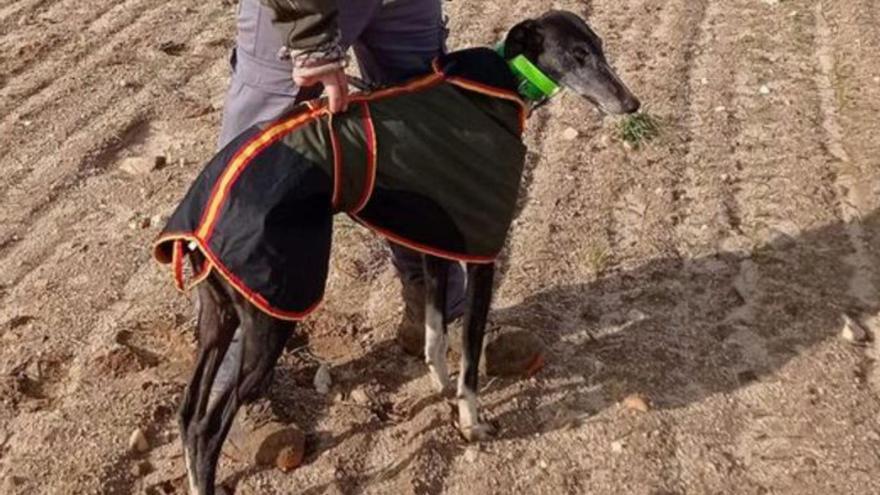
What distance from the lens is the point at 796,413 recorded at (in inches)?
149

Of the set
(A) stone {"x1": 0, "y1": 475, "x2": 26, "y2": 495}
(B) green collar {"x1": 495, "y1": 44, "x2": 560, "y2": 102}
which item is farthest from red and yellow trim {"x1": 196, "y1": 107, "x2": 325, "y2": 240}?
(A) stone {"x1": 0, "y1": 475, "x2": 26, "y2": 495}

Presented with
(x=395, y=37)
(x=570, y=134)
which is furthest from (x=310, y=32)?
(x=570, y=134)

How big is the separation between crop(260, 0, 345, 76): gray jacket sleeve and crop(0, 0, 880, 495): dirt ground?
1297mm

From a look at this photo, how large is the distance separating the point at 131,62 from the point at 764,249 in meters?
3.58

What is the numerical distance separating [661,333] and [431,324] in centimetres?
101

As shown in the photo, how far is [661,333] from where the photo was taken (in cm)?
418

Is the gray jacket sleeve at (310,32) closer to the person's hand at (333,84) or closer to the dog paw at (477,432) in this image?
the person's hand at (333,84)

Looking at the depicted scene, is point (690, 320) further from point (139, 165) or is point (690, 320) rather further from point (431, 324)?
point (139, 165)

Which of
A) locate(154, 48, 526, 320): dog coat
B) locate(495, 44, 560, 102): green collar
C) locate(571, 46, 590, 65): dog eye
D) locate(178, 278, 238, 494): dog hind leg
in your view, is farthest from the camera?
locate(571, 46, 590, 65): dog eye

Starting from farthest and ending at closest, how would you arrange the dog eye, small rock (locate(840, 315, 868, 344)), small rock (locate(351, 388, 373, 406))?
1. small rock (locate(840, 315, 868, 344))
2. small rock (locate(351, 388, 373, 406))
3. the dog eye

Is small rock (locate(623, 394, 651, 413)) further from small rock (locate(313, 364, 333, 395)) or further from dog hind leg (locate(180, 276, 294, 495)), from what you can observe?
dog hind leg (locate(180, 276, 294, 495))

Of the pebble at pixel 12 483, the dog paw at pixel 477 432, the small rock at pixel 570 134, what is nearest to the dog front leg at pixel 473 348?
the dog paw at pixel 477 432

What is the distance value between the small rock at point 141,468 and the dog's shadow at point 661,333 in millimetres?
483

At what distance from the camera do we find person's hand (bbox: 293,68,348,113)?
2.95 meters
